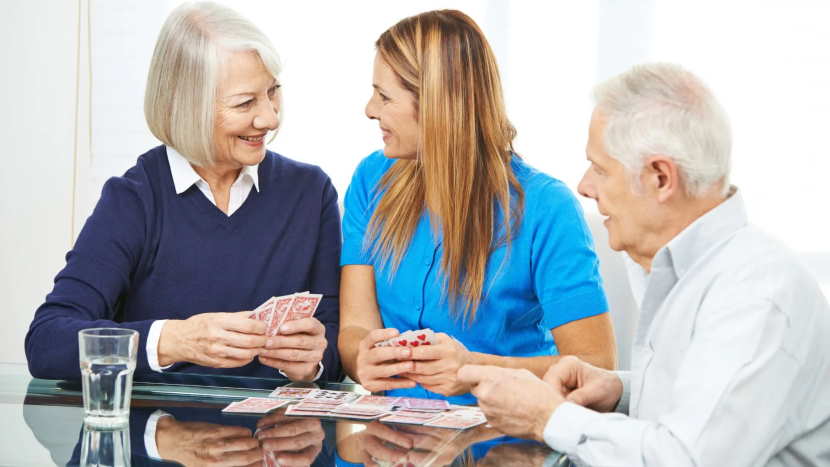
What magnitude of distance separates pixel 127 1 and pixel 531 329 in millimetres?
2831

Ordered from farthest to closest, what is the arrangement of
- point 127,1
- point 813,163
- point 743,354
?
point 127,1, point 813,163, point 743,354

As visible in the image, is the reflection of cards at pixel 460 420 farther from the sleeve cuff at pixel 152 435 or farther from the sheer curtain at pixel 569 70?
the sheer curtain at pixel 569 70

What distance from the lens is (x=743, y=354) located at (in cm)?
148

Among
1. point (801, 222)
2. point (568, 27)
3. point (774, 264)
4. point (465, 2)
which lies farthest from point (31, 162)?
point (774, 264)

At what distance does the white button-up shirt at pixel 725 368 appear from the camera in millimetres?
1480

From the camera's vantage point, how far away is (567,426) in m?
1.65

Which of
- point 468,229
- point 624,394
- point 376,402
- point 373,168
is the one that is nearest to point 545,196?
point 468,229

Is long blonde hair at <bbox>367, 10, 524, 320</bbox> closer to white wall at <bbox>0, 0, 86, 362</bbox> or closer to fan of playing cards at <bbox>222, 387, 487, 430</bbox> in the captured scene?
fan of playing cards at <bbox>222, 387, 487, 430</bbox>

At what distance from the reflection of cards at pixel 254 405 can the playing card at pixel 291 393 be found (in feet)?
0.13

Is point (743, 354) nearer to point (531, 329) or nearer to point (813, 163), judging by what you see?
point (531, 329)

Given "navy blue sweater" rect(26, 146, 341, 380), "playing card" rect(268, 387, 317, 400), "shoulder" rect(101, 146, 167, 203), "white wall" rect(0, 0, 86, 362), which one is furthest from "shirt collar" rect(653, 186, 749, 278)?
"white wall" rect(0, 0, 86, 362)

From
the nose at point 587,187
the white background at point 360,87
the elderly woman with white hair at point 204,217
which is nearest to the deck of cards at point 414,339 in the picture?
the elderly woman with white hair at point 204,217

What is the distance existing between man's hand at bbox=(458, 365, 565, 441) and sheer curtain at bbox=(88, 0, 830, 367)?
7.79ft

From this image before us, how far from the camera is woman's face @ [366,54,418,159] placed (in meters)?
2.51
